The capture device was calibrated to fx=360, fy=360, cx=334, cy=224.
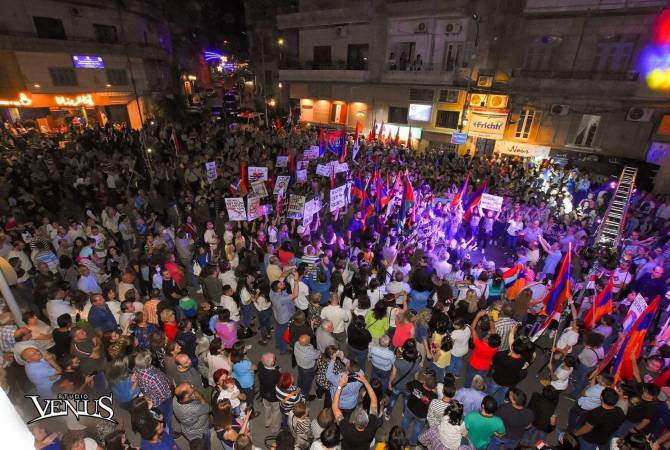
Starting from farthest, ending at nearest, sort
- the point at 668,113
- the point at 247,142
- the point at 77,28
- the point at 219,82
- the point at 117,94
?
the point at 219,82, the point at 117,94, the point at 77,28, the point at 247,142, the point at 668,113

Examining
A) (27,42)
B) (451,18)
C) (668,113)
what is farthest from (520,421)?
(27,42)

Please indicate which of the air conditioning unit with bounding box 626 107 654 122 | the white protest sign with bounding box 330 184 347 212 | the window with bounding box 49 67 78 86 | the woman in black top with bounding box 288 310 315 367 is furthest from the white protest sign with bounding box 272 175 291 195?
the window with bounding box 49 67 78 86

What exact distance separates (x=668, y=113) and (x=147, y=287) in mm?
23887

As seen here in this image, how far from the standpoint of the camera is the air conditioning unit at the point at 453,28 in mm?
23594

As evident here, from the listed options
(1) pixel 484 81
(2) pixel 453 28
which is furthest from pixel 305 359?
(2) pixel 453 28

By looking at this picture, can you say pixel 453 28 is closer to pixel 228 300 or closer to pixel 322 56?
pixel 322 56

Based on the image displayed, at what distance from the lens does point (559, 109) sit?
20.6 meters

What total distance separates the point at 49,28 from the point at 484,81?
95.2 feet

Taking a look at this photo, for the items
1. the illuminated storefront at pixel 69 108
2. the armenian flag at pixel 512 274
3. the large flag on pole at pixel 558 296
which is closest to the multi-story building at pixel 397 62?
the illuminated storefront at pixel 69 108

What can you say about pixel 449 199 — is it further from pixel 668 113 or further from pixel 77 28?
pixel 77 28

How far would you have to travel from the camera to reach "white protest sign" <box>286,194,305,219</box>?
31.1 feet

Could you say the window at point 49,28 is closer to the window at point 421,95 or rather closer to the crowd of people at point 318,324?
the crowd of people at point 318,324

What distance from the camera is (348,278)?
→ 25.4ft

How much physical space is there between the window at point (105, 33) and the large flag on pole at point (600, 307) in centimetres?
3485
